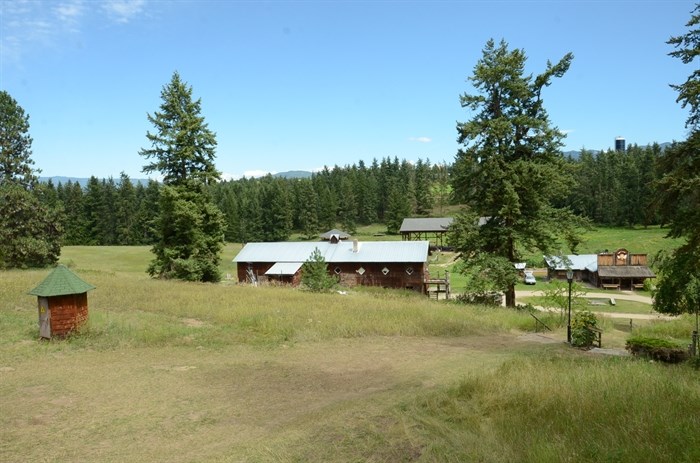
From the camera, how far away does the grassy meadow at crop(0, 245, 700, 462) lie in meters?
7.53

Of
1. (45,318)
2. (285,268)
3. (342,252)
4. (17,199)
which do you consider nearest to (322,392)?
(45,318)

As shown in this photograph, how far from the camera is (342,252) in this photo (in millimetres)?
47969

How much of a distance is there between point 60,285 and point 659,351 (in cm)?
2048

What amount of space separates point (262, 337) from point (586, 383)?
12236 mm

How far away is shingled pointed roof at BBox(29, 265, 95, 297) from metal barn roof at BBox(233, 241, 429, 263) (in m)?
30.0

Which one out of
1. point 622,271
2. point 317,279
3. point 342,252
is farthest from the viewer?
point 622,271

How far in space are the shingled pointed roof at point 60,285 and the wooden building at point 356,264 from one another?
28.7m

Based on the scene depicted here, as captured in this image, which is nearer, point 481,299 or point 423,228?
point 481,299

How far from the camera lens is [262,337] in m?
18.4

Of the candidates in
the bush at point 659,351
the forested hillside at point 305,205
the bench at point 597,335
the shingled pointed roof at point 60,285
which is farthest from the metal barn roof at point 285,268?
the forested hillside at point 305,205

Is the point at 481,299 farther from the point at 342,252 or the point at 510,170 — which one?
the point at 342,252

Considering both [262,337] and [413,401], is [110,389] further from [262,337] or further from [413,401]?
[413,401]

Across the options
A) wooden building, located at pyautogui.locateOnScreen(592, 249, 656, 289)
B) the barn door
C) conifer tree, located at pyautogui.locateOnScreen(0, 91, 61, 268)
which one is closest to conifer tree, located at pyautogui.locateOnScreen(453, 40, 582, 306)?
the barn door

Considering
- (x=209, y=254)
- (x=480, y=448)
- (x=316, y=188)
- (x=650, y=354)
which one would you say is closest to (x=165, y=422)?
(x=480, y=448)
